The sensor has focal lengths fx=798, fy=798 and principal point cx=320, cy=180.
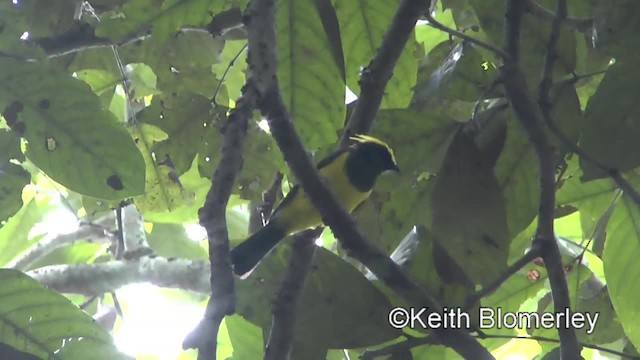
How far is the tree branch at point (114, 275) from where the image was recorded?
3.06 m

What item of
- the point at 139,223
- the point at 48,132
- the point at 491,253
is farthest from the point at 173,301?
the point at 491,253

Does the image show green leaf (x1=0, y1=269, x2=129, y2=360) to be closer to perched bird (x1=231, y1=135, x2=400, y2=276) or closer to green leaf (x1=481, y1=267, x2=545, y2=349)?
perched bird (x1=231, y1=135, x2=400, y2=276)

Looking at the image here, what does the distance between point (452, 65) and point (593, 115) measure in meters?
0.48

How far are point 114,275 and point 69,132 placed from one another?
4.61 ft

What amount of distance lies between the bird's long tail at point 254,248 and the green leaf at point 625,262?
906mm

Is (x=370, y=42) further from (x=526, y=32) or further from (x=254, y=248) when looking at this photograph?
(x=254, y=248)

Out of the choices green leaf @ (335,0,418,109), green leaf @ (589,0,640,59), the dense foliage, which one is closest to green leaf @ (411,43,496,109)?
the dense foliage

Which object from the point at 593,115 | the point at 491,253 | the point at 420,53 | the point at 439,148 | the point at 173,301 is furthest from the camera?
the point at 173,301

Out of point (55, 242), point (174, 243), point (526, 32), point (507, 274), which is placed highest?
point (55, 242)

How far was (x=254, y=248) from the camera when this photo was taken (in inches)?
94.7

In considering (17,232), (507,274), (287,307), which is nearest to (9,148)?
(287,307)

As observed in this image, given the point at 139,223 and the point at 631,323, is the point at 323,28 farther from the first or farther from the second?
the point at 139,223

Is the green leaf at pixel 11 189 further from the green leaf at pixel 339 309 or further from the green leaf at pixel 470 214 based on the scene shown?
the green leaf at pixel 470 214

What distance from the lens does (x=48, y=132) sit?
6.19ft
